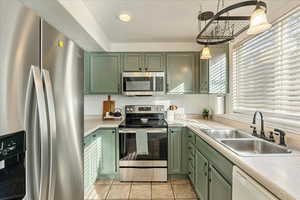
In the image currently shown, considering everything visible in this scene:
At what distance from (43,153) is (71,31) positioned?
1.75m

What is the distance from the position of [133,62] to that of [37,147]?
2.62 m

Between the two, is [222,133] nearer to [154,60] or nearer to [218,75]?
[218,75]

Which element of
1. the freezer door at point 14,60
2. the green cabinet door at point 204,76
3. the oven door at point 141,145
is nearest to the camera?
the freezer door at point 14,60

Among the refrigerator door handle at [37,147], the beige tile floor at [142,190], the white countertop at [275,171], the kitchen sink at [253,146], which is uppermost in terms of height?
the refrigerator door handle at [37,147]

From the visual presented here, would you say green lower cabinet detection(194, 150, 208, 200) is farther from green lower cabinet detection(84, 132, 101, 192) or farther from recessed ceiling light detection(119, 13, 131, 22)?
recessed ceiling light detection(119, 13, 131, 22)

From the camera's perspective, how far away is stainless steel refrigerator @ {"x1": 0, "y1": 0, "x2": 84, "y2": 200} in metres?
0.66

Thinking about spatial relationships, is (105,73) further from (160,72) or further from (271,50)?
(271,50)

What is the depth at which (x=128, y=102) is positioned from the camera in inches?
139

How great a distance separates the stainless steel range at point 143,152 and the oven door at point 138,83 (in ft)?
2.02

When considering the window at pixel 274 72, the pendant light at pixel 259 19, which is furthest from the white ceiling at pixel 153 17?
the pendant light at pixel 259 19

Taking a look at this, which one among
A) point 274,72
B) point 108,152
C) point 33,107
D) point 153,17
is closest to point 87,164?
point 108,152

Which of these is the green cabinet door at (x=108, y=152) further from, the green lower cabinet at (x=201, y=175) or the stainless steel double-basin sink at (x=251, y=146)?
the stainless steel double-basin sink at (x=251, y=146)

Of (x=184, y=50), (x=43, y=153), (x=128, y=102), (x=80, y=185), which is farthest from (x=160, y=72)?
(x=43, y=153)

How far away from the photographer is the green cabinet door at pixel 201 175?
193 cm
